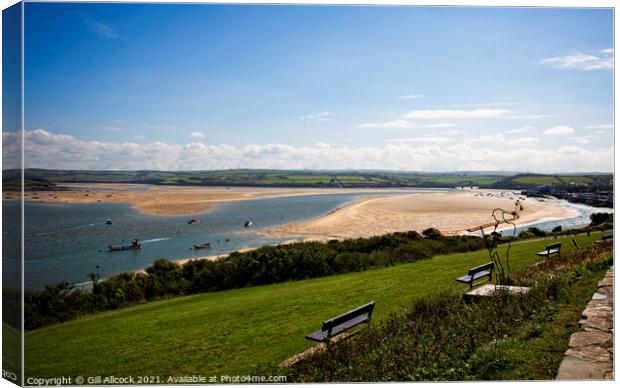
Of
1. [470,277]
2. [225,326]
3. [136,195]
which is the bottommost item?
[225,326]

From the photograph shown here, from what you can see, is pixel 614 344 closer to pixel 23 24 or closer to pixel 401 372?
pixel 401 372

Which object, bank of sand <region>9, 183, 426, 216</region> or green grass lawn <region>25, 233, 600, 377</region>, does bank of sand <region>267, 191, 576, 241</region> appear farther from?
green grass lawn <region>25, 233, 600, 377</region>

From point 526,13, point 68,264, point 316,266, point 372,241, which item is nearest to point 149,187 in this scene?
point 68,264

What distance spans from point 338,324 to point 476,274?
11.6 feet

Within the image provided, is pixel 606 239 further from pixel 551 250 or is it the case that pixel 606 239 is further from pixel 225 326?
pixel 225 326

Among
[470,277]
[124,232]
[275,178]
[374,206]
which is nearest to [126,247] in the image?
[124,232]

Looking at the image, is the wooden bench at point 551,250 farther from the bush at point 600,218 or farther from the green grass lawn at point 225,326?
the bush at point 600,218

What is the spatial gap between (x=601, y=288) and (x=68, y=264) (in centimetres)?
963

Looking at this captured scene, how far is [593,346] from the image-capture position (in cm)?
526

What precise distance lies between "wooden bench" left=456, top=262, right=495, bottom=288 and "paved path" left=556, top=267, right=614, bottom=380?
1.99 m

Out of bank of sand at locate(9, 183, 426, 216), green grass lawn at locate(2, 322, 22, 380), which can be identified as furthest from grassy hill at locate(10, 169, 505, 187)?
green grass lawn at locate(2, 322, 22, 380)

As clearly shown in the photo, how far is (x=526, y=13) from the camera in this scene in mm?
7410

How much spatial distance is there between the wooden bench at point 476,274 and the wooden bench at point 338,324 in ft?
7.56

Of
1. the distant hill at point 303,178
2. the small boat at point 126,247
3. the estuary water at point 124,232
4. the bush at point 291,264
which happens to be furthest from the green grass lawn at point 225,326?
the distant hill at point 303,178
